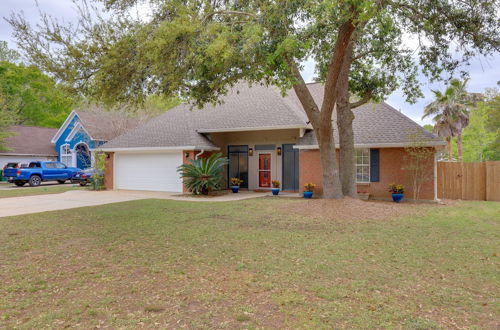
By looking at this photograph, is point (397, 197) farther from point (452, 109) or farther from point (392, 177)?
point (452, 109)

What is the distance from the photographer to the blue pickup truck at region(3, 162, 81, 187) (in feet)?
71.9

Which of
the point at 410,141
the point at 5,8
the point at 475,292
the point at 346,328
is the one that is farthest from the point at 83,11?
the point at 410,141

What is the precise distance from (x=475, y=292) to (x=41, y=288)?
5.52 metres

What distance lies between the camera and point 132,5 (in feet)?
31.9

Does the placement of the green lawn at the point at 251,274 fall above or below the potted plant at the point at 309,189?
below

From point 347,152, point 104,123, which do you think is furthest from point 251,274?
point 104,123

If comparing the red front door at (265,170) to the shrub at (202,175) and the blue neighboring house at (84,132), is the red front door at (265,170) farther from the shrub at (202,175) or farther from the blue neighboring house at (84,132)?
the blue neighboring house at (84,132)

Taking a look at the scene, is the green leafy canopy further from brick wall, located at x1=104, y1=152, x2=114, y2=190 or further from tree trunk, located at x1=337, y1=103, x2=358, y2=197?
brick wall, located at x1=104, y1=152, x2=114, y2=190

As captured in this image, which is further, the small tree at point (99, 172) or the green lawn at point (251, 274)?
the small tree at point (99, 172)

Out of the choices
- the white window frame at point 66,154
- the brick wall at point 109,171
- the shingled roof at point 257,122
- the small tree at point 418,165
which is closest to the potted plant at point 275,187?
the shingled roof at point 257,122

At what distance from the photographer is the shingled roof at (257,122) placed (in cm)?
1451

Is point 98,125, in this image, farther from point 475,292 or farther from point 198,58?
point 475,292

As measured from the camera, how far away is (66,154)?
28844mm

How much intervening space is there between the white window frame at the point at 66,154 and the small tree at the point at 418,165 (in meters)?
25.5
